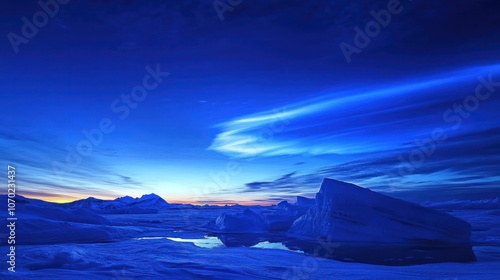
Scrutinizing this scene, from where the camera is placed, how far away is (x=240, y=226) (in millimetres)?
16594

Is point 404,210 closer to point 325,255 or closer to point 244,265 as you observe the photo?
point 325,255

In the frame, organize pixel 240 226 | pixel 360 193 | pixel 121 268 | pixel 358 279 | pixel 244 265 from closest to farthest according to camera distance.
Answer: pixel 358 279, pixel 121 268, pixel 244 265, pixel 360 193, pixel 240 226

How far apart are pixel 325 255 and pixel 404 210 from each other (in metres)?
5.13

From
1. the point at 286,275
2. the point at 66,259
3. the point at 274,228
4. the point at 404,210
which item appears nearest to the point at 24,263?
the point at 66,259

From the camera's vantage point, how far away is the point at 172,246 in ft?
29.8

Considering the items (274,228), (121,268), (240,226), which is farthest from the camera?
(274,228)

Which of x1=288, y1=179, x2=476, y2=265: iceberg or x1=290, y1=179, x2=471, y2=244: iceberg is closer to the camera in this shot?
x1=288, y1=179, x2=476, y2=265: iceberg

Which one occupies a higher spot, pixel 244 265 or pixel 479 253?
pixel 479 253

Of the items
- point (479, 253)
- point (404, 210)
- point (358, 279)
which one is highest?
point (404, 210)

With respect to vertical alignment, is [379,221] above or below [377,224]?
above

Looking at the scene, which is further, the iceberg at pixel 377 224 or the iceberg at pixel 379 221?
the iceberg at pixel 379 221

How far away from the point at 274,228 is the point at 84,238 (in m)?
10.0

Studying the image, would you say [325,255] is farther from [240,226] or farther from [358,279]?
[240,226]

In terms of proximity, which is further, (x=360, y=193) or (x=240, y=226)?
(x=240, y=226)
